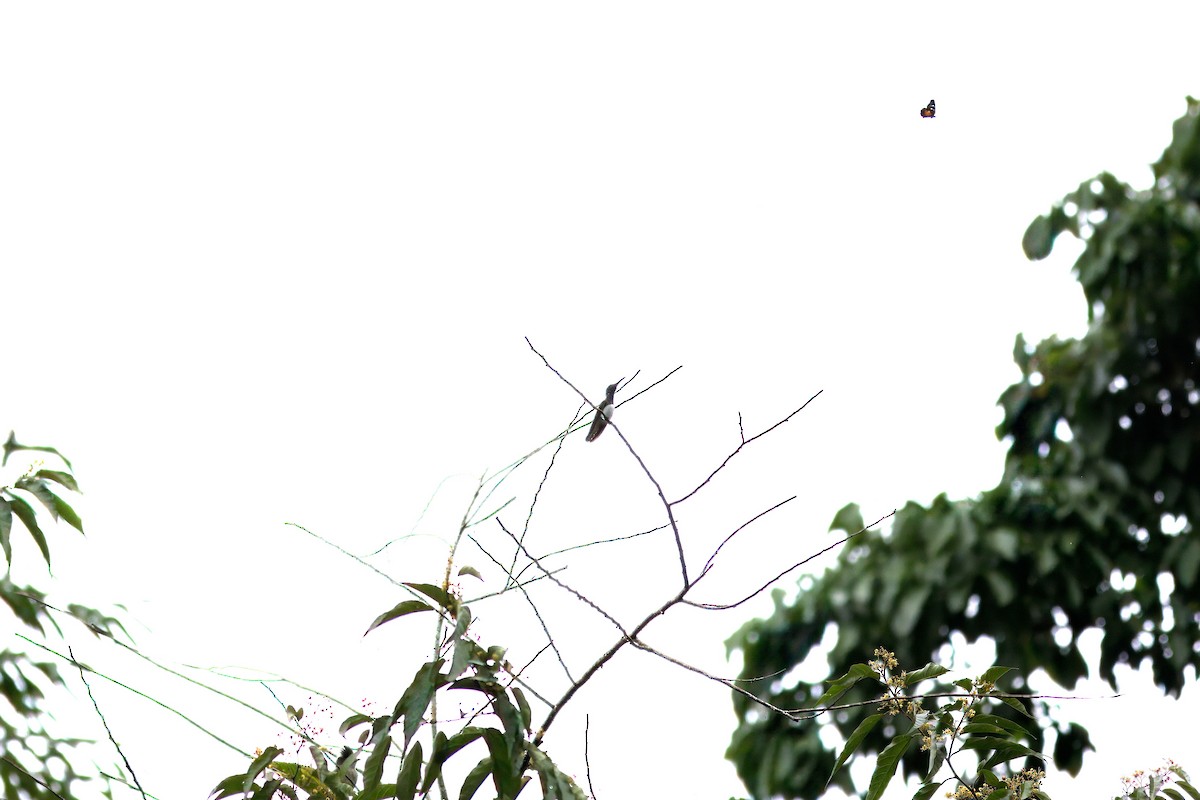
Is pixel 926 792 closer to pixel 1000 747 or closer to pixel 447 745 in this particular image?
pixel 1000 747

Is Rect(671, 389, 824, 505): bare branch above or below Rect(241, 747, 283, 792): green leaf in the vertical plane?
above

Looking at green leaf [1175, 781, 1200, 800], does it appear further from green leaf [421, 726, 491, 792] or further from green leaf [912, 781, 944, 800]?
green leaf [421, 726, 491, 792]

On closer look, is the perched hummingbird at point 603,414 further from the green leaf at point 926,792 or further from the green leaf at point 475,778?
the green leaf at point 926,792

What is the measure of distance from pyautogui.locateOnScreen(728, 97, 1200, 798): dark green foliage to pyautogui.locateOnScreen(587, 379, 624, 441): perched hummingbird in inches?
104

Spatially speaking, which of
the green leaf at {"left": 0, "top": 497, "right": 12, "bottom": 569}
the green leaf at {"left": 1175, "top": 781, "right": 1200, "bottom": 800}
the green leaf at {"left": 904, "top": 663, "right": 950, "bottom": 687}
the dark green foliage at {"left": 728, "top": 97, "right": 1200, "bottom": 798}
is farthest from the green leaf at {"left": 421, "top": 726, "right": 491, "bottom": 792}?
the dark green foliage at {"left": 728, "top": 97, "right": 1200, "bottom": 798}

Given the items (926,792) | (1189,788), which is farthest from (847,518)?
(926,792)

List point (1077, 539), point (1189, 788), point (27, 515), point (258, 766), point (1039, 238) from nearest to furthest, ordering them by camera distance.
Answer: point (258, 766) < point (1189, 788) < point (27, 515) < point (1077, 539) < point (1039, 238)

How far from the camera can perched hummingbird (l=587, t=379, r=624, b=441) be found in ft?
3.35

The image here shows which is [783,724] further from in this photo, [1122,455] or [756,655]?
[1122,455]

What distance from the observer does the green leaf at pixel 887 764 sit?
0.99 meters

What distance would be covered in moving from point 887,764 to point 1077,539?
2.90 meters

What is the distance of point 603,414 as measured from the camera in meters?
1.01

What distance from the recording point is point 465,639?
907 mm

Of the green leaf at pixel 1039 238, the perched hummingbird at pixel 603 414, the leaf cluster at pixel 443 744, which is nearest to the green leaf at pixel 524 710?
the leaf cluster at pixel 443 744
